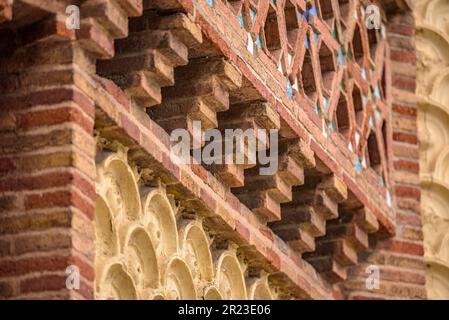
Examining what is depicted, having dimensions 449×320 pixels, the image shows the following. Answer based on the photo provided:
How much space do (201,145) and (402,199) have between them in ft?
7.11

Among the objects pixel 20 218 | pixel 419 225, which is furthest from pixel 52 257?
pixel 419 225

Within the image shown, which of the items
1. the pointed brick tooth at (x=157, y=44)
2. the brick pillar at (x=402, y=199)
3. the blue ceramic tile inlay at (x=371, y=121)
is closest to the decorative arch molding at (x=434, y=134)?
the brick pillar at (x=402, y=199)

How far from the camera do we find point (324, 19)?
8.54 metres

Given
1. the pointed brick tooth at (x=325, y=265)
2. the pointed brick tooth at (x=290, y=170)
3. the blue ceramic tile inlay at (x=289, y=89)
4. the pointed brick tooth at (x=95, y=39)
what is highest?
the blue ceramic tile inlay at (x=289, y=89)

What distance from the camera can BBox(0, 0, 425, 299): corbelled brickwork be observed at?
629 centimetres

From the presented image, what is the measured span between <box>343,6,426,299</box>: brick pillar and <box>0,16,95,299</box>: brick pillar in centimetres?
287

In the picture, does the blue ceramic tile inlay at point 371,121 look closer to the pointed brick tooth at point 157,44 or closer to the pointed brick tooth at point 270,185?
the pointed brick tooth at point 270,185

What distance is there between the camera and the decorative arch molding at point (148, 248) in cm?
663

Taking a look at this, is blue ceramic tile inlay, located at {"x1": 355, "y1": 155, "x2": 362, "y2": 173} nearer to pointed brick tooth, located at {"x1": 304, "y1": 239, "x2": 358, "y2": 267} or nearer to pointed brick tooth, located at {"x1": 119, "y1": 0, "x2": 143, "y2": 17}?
pointed brick tooth, located at {"x1": 304, "y1": 239, "x2": 358, "y2": 267}

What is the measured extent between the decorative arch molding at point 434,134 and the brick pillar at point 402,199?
0.06m

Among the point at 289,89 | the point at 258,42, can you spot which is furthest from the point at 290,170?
the point at 258,42

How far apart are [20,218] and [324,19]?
2.75 meters

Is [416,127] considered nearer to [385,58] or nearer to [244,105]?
[385,58]

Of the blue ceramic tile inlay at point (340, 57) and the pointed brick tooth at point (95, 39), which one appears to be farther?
the blue ceramic tile inlay at point (340, 57)
